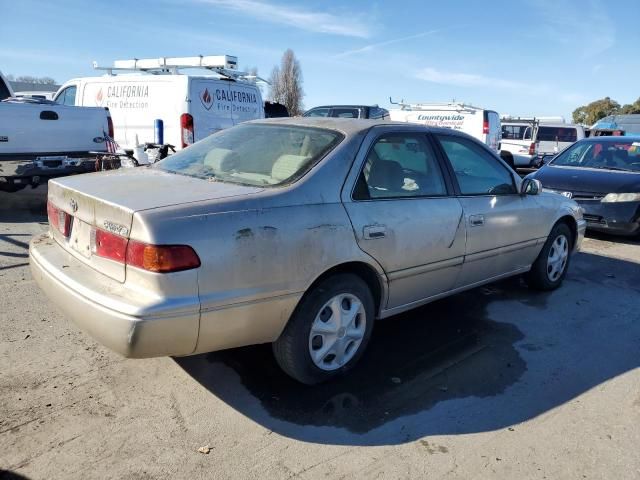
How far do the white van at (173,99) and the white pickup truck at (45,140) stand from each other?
98cm

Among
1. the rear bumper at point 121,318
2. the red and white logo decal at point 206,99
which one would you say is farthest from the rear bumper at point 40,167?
the rear bumper at point 121,318

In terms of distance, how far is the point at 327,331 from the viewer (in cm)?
318

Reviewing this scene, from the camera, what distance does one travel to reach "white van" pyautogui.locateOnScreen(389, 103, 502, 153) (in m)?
14.5

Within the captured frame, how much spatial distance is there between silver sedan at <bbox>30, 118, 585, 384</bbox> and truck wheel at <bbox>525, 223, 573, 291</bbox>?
2.83 ft

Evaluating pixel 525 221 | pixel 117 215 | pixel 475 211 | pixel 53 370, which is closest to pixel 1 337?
pixel 53 370

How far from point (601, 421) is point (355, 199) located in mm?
1894

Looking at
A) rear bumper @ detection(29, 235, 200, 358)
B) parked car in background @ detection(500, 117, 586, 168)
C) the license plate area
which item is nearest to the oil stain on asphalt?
rear bumper @ detection(29, 235, 200, 358)

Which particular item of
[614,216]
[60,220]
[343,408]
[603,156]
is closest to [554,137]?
[603,156]

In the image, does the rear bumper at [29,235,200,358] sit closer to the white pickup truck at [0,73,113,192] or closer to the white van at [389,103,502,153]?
the white pickup truck at [0,73,113,192]

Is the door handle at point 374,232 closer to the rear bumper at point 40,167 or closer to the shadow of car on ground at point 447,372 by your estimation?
the shadow of car on ground at point 447,372

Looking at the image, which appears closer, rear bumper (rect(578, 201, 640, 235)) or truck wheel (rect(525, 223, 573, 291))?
truck wheel (rect(525, 223, 573, 291))

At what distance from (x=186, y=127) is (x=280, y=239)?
690cm

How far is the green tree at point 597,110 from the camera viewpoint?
4759 cm

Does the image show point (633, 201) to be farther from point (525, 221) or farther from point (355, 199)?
point (355, 199)
